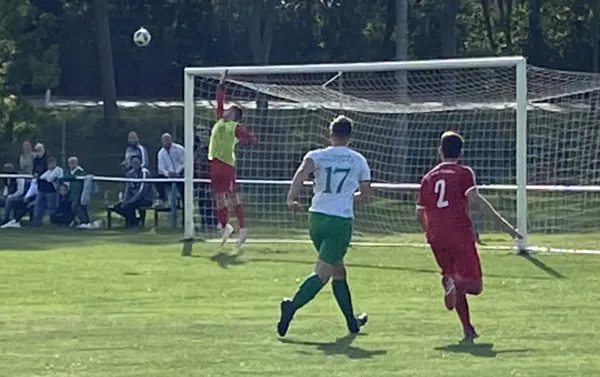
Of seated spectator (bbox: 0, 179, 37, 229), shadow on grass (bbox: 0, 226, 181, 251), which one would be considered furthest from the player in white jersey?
seated spectator (bbox: 0, 179, 37, 229)

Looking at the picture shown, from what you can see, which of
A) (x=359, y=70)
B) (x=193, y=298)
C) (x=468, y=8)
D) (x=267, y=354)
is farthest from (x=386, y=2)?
(x=267, y=354)

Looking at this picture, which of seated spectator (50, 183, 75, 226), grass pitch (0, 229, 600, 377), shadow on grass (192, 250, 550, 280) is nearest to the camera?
grass pitch (0, 229, 600, 377)

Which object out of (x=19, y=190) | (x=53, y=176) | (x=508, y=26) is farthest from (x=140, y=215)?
(x=508, y=26)

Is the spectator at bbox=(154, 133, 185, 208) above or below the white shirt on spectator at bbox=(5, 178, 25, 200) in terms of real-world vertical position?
above

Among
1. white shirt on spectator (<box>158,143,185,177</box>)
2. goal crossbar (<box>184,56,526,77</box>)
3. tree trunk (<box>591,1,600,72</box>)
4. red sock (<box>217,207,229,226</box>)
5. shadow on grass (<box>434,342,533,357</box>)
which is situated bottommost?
shadow on grass (<box>434,342,533,357</box>)

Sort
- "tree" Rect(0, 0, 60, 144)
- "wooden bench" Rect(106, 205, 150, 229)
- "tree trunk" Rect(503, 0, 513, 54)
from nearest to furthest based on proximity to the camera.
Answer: "wooden bench" Rect(106, 205, 150, 229) → "tree" Rect(0, 0, 60, 144) → "tree trunk" Rect(503, 0, 513, 54)

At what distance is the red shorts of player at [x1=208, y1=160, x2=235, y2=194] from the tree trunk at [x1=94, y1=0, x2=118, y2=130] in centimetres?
2605

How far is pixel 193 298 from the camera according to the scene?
600 inches

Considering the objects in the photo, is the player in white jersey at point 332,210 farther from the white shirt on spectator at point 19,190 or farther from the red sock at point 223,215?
the white shirt on spectator at point 19,190

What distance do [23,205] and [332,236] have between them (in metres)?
15.0

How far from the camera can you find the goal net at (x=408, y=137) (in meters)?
22.6

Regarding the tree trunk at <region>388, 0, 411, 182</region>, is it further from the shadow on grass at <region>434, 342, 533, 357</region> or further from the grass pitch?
the shadow on grass at <region>434, 342, 533, 357</region>

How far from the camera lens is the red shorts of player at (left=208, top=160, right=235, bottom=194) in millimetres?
19828

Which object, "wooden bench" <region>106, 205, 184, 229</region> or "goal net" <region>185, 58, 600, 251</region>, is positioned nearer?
"goal net" <region>185, 58, 600, 251</region>
